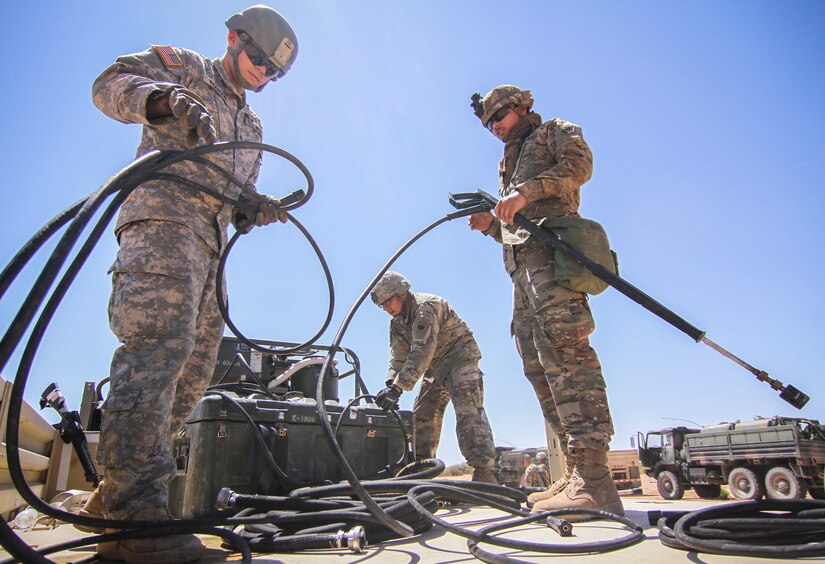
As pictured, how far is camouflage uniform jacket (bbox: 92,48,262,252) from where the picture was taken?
181 cm

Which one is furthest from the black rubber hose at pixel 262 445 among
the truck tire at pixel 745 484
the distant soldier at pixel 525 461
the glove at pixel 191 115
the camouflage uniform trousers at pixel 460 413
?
the distant soldier at pixel 525 461

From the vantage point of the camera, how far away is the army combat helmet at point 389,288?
190 inches

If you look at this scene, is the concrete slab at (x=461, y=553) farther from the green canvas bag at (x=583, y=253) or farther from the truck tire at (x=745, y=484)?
the truck tire at (x=745, y=484)

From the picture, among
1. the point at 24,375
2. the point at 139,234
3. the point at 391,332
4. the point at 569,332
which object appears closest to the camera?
the point at 24,375

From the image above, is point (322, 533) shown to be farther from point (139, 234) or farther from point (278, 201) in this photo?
point (278, 201)

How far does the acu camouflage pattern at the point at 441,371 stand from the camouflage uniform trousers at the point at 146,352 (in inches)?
107

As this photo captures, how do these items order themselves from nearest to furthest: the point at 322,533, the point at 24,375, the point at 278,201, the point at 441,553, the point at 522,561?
1. the point at 24,375
2. the point at 522,561
3. the point at 441,553
4. the point at 322,533
5. the point at 278,201

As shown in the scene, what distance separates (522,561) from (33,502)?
1364mm

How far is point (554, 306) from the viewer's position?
A: 2.57 metres

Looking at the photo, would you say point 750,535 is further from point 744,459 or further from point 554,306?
point 744,459

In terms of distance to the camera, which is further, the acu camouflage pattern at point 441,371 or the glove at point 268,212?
the acu camouflage pattern at point 441,371

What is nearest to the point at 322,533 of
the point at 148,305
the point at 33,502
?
the point at 33,502

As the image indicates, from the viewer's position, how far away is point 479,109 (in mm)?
3295

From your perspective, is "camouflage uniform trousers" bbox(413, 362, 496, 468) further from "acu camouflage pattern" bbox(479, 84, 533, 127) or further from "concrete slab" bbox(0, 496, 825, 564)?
"concrete slab" bbox(0, 496, 825, 564)
